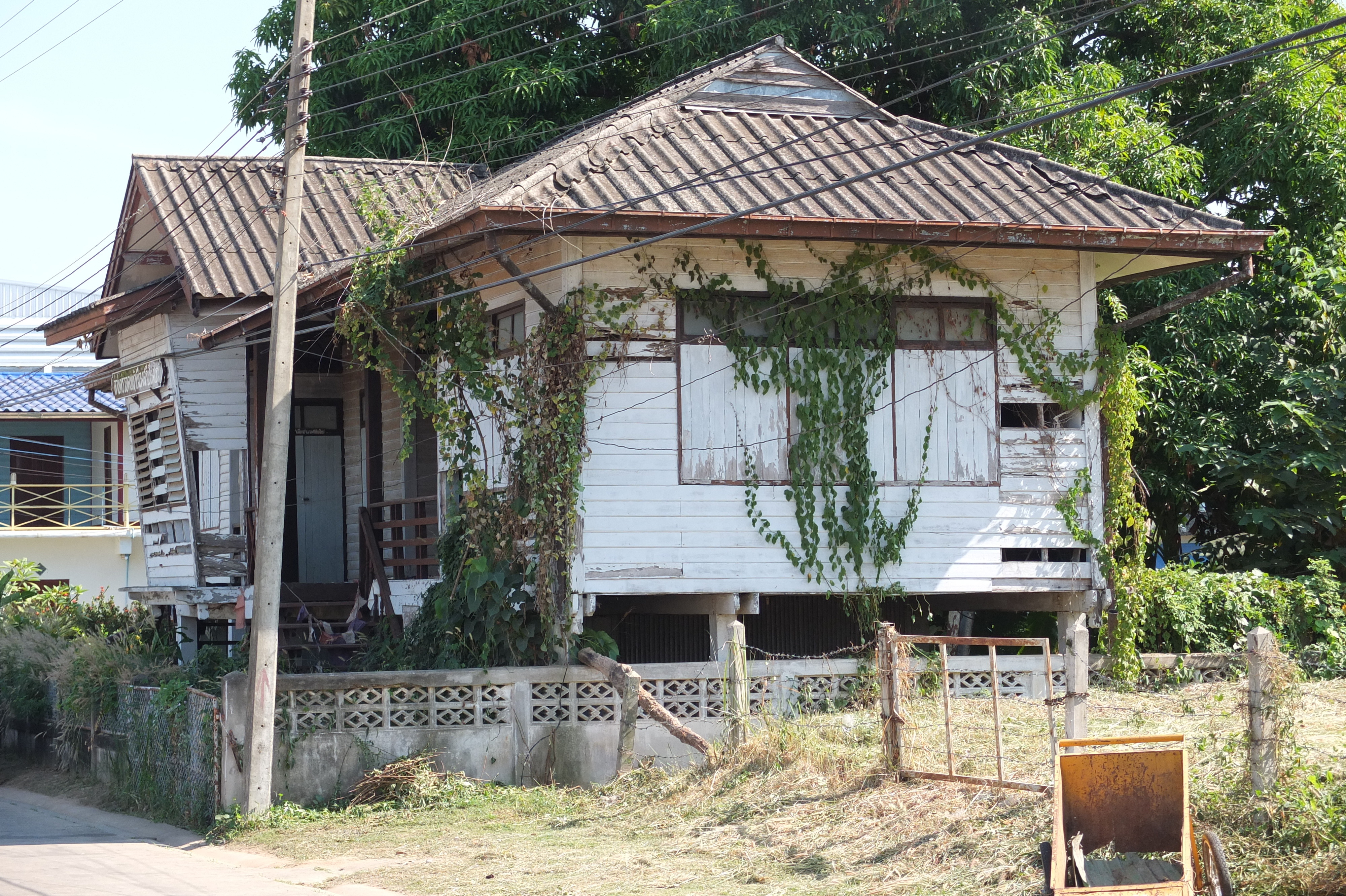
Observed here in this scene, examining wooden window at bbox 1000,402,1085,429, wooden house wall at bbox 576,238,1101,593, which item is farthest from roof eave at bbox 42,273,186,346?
wooden window at bbox 1000,402,1085,429

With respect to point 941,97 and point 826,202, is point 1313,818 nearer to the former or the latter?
point 826,202

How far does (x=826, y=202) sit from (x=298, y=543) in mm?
9563

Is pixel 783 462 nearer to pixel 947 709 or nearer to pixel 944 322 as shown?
pixel 944 322

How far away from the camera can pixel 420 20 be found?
23.0 m

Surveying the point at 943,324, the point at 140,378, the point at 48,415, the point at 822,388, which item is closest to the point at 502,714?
the point at 822,388

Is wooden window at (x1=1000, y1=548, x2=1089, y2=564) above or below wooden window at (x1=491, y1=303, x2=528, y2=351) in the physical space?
below

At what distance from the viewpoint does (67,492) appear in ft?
109

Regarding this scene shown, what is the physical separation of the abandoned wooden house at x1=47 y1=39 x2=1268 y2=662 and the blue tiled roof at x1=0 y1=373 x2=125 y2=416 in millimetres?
16589

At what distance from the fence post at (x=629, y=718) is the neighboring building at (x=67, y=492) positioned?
2340 cm

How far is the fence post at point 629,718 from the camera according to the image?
475 inches

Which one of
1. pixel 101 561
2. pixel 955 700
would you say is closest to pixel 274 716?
pixel 955 700

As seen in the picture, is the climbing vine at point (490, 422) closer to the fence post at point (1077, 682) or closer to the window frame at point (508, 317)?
the window frame at point (508, 317)

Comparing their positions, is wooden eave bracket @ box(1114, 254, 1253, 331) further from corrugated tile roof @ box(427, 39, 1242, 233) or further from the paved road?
the paved road

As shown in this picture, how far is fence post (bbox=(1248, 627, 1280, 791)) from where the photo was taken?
7.75m
